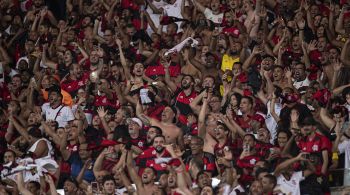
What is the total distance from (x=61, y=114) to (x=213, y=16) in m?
3.22

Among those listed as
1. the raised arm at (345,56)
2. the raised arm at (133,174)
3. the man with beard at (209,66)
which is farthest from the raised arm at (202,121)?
the raised arm at (345,56)

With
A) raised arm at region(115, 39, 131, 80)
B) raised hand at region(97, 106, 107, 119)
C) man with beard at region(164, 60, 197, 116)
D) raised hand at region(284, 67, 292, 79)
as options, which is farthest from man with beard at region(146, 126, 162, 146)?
raised arm at region(115, 39, 131, 80)

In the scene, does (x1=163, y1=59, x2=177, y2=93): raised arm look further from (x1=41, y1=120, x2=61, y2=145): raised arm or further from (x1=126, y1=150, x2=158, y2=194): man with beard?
(x1=126, y1=150, x2=158, y2=194): man with beard

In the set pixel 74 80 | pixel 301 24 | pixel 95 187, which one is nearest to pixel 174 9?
pixel 74 80

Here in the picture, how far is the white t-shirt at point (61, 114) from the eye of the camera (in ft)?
67.9

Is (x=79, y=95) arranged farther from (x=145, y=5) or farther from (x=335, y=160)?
(x=335, y=160)

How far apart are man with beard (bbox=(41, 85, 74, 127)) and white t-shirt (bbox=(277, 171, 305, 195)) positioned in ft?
14.2

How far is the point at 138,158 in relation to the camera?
18.9 m

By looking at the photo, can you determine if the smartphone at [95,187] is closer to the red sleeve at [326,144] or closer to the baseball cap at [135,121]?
the baseball cap at [135,121]

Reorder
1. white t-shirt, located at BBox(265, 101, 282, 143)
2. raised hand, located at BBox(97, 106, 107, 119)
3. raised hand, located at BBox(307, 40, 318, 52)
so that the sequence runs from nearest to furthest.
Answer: white t-shirt, located at BBox(265, 101, 282, 143) → raised hand, located at BBox(97, 106, 107, 119) → raised hand, located at BBox(307, 40, 318, 52)

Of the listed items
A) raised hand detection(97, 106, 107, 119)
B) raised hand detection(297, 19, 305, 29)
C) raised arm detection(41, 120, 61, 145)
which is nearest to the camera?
raised arm detection(41, 120, 61, 145)

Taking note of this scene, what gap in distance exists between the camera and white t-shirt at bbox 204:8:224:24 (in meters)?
22.2

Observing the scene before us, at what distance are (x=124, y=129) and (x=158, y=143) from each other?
3.13ft

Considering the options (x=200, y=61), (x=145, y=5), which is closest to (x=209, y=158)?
(x=200, y=61)
